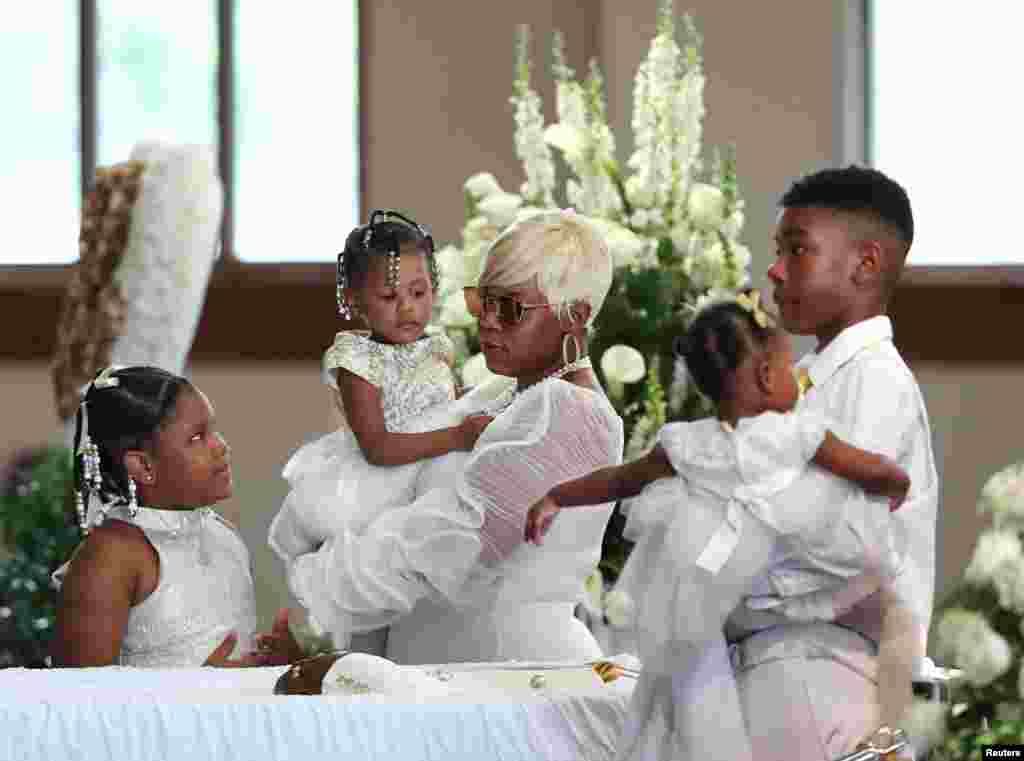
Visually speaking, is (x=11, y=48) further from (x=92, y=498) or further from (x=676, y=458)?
(x=676, y=458)

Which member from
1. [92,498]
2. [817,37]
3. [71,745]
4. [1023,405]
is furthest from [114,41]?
[71,745]

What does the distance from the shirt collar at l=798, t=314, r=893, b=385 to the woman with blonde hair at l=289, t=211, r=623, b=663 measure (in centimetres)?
57

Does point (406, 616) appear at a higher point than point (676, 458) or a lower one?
lower

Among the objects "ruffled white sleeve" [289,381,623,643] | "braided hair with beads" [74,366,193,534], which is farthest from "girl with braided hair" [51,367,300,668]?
"ruffled white sleeve" [289,381,623,643]

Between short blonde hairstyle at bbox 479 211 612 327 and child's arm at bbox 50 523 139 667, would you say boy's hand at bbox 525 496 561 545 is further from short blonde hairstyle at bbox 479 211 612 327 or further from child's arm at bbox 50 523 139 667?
child's arm at bbox 50 523 139 667

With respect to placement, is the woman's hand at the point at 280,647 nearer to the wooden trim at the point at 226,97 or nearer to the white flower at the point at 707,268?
the white flower at the point at 707,268

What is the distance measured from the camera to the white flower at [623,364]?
4594mm

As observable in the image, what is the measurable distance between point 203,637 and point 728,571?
3.96 ft

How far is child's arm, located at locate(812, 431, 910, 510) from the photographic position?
231 centimetres

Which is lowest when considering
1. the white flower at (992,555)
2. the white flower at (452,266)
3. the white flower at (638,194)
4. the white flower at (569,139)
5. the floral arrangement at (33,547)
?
the floral arrangement at (33,547)

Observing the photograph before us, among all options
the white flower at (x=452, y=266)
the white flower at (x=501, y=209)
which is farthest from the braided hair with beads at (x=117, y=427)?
the white flower at (x=501, y=209)

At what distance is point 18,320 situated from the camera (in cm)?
820

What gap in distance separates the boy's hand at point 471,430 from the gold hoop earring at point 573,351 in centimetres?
20

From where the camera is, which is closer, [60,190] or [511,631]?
[511,631]
